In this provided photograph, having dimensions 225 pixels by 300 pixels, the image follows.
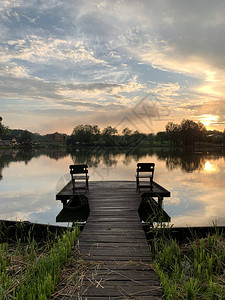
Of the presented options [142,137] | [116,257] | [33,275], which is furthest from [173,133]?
[33,275]

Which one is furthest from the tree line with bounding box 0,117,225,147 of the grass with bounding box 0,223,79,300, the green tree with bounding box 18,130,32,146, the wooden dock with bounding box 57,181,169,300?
the grass with bounding box 0,223,79,300

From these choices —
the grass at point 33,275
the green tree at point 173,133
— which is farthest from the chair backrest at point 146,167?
the green tree at point 173,133

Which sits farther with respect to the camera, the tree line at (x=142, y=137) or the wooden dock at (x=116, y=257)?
the tree line at (x=142, y=137)

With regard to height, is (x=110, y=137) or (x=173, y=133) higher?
(x=173, y=133)

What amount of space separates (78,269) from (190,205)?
933 cm

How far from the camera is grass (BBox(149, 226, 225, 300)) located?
3.17 metres

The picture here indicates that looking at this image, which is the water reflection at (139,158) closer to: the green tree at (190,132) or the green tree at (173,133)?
the green tree at (190,132)

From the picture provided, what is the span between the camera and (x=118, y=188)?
1076cm

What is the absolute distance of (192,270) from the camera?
4.30 m

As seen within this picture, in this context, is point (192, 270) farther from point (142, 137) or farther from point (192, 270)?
point (142, 137)

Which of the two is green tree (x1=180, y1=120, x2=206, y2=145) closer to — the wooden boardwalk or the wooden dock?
the wooden dock

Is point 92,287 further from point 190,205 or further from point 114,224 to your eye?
point 190,205

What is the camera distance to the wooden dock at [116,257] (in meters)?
3.15

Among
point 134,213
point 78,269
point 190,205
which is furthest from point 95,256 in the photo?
point 190,205
